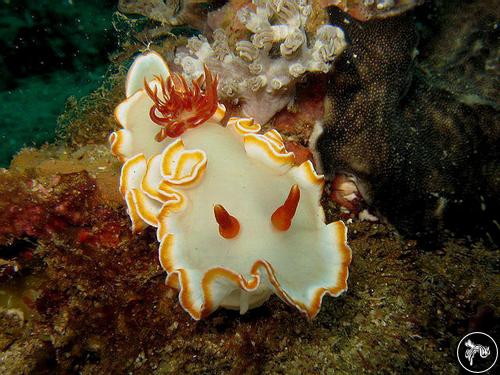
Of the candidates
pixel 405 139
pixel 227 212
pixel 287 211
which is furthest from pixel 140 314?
pixel 405 139

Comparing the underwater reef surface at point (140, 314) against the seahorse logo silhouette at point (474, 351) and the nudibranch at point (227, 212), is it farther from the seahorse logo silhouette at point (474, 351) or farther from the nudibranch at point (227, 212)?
the nudibranch at point (227, 212)

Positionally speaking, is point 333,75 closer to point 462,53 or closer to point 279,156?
point 279,156

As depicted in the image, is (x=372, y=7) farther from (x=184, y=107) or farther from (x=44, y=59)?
(x=44, y=59)

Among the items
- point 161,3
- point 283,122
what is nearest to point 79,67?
point 161,3

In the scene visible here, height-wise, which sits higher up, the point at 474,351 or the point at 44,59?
the point at 44,59

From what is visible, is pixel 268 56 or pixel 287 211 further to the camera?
pixel 268 56

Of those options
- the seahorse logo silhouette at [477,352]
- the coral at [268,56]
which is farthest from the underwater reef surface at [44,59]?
the seahorse logo silhouette at [477,352]
